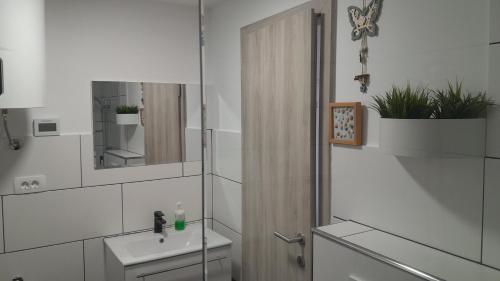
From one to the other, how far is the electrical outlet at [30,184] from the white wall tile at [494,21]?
4.06 feet

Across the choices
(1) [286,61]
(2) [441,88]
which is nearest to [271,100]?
(1) [286,61]

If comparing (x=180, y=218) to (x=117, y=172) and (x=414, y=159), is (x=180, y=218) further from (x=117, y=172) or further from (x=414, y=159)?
(x=414, y=159)

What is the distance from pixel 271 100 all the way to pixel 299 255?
0.35m

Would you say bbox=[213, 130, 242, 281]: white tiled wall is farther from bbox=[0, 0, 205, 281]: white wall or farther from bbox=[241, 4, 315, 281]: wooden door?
bbox=[0, 0, 205, 281]: white wall

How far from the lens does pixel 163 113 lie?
4.08ft

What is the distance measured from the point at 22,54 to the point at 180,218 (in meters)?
0.73

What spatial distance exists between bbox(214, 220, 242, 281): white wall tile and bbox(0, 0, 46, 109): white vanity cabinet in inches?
24.0

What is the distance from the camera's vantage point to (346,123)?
0.66 m

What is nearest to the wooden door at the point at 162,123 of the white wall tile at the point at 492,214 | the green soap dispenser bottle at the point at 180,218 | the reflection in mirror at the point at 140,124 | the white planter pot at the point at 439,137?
the reflection in mirror at the point at 140,124

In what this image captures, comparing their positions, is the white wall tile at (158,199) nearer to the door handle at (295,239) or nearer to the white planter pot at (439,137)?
the door handle at (295,239)

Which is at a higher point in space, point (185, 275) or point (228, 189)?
point (228, 189)

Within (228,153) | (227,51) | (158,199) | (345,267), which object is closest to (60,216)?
(158,199)

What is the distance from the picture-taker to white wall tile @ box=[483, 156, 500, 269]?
448 mm

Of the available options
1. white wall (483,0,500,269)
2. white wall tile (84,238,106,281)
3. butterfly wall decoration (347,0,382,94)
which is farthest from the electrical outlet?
white wall (483,0,500,269)
